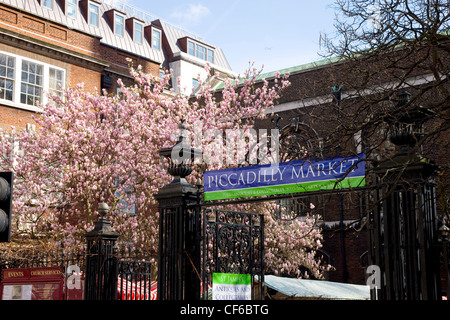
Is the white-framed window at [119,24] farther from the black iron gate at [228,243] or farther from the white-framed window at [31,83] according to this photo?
the black iron gate at [228,243]

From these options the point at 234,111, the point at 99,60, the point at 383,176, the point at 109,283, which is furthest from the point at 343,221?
the point at 383,176

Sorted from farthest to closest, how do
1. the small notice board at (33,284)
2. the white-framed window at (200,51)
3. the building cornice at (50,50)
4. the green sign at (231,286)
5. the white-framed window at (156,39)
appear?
1. the white-framed window at (200,51)
2. the white-framed window at (156,39)
3. the building cornice at (50,50)
4. the small notice board at (33,284)
5. the green sign at (231,286)

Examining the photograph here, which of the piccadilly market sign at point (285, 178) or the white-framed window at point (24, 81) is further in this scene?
the white-framed window at point (24, 81)

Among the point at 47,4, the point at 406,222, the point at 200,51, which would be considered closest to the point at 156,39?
the point at 200,51

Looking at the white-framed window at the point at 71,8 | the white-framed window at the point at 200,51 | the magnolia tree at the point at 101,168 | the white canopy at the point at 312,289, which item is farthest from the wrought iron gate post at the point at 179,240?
the white-framed window at the point at 200,51

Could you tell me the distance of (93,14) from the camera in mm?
37156

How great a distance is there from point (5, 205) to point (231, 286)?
191 inches

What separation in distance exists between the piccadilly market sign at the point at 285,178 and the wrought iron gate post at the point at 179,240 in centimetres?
45

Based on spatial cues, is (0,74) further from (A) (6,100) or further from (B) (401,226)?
(B) (401,226)

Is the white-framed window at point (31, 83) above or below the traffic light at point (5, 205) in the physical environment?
above

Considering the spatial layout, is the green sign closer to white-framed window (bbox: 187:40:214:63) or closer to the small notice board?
the small notice board

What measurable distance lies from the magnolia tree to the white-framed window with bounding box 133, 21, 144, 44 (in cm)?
2080

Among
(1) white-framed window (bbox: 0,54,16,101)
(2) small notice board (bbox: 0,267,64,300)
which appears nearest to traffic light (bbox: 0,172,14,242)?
(2) small notice board (bbox: 0,267,64,300)

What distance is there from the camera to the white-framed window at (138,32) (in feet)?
134
